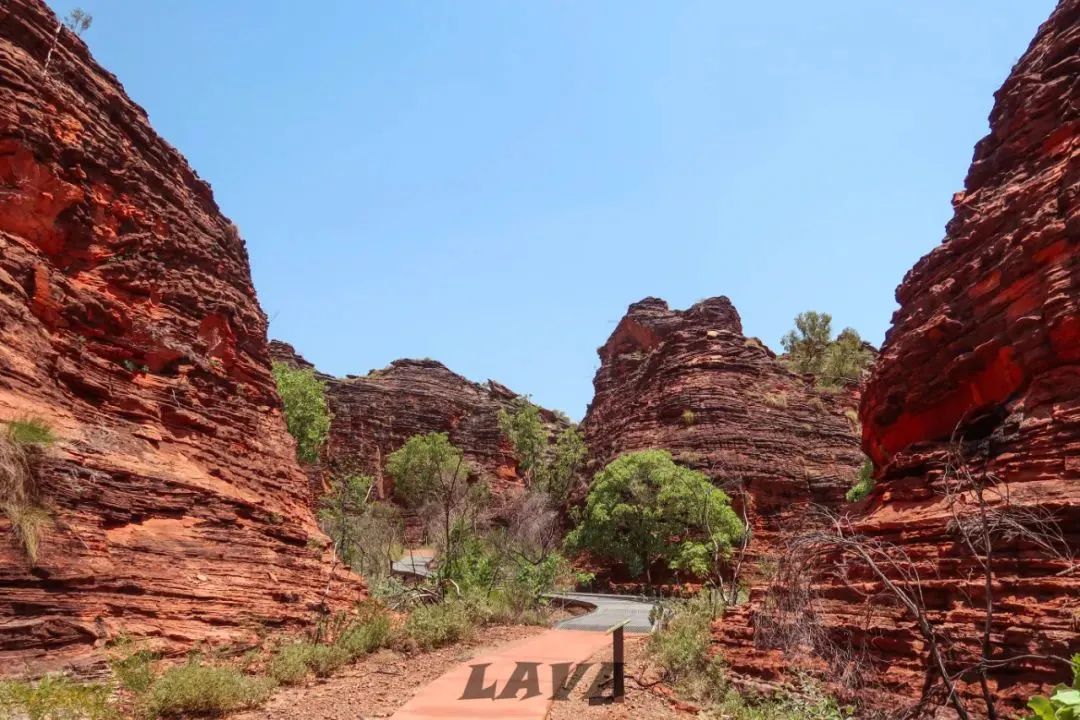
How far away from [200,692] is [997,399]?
408 inches

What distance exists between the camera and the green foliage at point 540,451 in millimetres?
44700

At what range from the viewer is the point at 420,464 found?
154 feet

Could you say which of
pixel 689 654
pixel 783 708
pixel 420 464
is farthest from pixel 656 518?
pixel 420 464

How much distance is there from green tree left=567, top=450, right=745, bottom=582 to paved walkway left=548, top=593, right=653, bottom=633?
276 cm

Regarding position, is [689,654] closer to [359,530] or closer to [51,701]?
[51,701]

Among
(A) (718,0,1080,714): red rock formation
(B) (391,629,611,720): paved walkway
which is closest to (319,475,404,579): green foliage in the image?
(B) (391,629,611,720): paved walkway

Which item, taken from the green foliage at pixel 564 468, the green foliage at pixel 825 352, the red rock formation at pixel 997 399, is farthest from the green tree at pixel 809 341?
the red rock formation at pixel 997 399

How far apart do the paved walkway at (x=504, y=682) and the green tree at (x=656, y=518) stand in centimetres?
1491

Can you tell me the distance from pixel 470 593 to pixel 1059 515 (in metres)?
12.7

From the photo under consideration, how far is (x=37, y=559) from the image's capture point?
7840 millimetres

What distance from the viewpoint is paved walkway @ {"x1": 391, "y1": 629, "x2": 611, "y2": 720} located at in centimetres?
811

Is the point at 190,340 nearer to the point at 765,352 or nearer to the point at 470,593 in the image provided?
the point at 470,593

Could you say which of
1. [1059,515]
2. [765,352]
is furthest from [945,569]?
[765,352]

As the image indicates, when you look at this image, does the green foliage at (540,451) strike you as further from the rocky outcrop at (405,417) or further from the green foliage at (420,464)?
the green foliage at (420,464)
